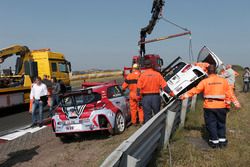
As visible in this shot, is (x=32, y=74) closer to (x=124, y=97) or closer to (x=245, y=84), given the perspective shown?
(x=124, y=97)

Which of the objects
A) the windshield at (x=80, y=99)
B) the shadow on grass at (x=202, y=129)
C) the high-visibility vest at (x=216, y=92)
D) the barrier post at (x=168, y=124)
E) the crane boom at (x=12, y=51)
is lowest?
the shadow on grass at (x=202, y=129)

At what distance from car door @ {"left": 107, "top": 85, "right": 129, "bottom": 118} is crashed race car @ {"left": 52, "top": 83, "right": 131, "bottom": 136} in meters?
0.15

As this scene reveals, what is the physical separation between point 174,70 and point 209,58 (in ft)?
9.06

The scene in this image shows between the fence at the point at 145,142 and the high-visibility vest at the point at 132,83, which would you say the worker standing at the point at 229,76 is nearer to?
the high-visibility vest at the point at 132,83

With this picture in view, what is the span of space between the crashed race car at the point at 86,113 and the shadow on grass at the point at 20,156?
838 mm

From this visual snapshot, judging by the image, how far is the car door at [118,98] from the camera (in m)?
7.48

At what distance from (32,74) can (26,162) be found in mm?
9384

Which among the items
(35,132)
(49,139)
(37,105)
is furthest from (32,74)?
(49,139)

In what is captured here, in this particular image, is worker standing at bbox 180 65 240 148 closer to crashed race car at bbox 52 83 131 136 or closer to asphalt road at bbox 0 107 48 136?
crashed race car at bbox 52 83 131 136

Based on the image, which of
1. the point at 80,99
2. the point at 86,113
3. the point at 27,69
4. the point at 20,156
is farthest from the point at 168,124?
the point at 27,69

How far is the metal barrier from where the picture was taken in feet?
9.05

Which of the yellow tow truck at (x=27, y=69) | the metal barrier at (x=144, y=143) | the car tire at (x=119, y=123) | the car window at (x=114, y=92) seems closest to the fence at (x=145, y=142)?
the metal barrier at (x=144, y=143)

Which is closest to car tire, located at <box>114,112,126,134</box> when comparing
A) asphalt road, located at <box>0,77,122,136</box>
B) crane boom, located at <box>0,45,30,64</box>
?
asphalt road, located at <box>0,77,122,136</box>

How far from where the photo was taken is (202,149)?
5418 millimetres
